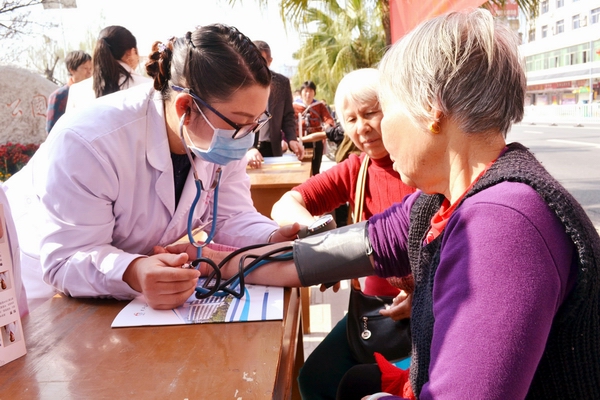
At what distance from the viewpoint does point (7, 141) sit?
9.06m

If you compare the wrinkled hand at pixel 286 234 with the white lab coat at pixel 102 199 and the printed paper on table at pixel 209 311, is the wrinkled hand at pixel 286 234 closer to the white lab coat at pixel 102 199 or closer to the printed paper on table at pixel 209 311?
the white lab coat at pixel 102 199

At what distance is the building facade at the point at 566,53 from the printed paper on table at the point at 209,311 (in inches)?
690

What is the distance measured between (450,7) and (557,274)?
6.36ft

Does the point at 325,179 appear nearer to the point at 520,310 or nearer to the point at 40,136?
the point at 520,310

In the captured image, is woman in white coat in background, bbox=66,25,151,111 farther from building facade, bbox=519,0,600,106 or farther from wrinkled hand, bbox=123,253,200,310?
building facade, bbox=519,0,600,106

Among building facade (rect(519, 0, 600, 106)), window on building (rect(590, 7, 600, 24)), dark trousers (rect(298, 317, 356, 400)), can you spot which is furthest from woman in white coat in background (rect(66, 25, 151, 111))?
window on building (rect(590, 7, 600, 24))

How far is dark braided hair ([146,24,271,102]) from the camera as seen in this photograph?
144 centimetres

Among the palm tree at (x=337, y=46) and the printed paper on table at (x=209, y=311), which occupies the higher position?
the palm tree at (x=337, y=46)

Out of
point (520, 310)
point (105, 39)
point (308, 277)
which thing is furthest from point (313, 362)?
point (105, 39)

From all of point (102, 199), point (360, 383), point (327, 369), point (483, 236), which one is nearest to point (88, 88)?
point (102, 199)

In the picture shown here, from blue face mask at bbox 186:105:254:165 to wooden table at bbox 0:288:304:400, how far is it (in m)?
0.51

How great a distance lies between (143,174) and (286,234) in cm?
44

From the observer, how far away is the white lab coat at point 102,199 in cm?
126

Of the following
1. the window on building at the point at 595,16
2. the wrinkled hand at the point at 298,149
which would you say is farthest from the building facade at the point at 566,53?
the wrinkled hand at the point at 298,149
